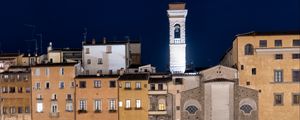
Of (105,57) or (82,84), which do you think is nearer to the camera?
(82,84)

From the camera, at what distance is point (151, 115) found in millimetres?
59719

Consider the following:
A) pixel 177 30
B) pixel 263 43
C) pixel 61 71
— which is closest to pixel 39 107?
pixel 61 71

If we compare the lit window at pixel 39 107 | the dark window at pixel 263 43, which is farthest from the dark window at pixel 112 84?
the dark window at pixel 263 43

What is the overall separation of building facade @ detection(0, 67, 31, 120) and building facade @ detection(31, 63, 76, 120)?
1249 millimetres

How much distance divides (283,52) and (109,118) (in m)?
15.9

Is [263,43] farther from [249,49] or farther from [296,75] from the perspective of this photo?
[296,75]

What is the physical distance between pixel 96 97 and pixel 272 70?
50.3ft

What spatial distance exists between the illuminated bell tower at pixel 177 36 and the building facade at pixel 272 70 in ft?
33.7

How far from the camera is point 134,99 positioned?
60.0 m

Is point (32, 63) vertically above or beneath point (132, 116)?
above

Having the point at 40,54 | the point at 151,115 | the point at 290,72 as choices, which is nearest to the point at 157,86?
the point at 151,115

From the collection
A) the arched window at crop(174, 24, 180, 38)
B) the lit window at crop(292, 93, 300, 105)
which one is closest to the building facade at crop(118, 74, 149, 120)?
the arched window at crop(174, 24, 180, 38)

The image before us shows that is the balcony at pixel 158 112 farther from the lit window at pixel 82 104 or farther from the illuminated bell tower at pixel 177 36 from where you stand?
the illuminated bell tower at pixel 177 36

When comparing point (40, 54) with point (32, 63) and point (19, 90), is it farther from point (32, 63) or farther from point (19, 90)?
point (19, 90)
